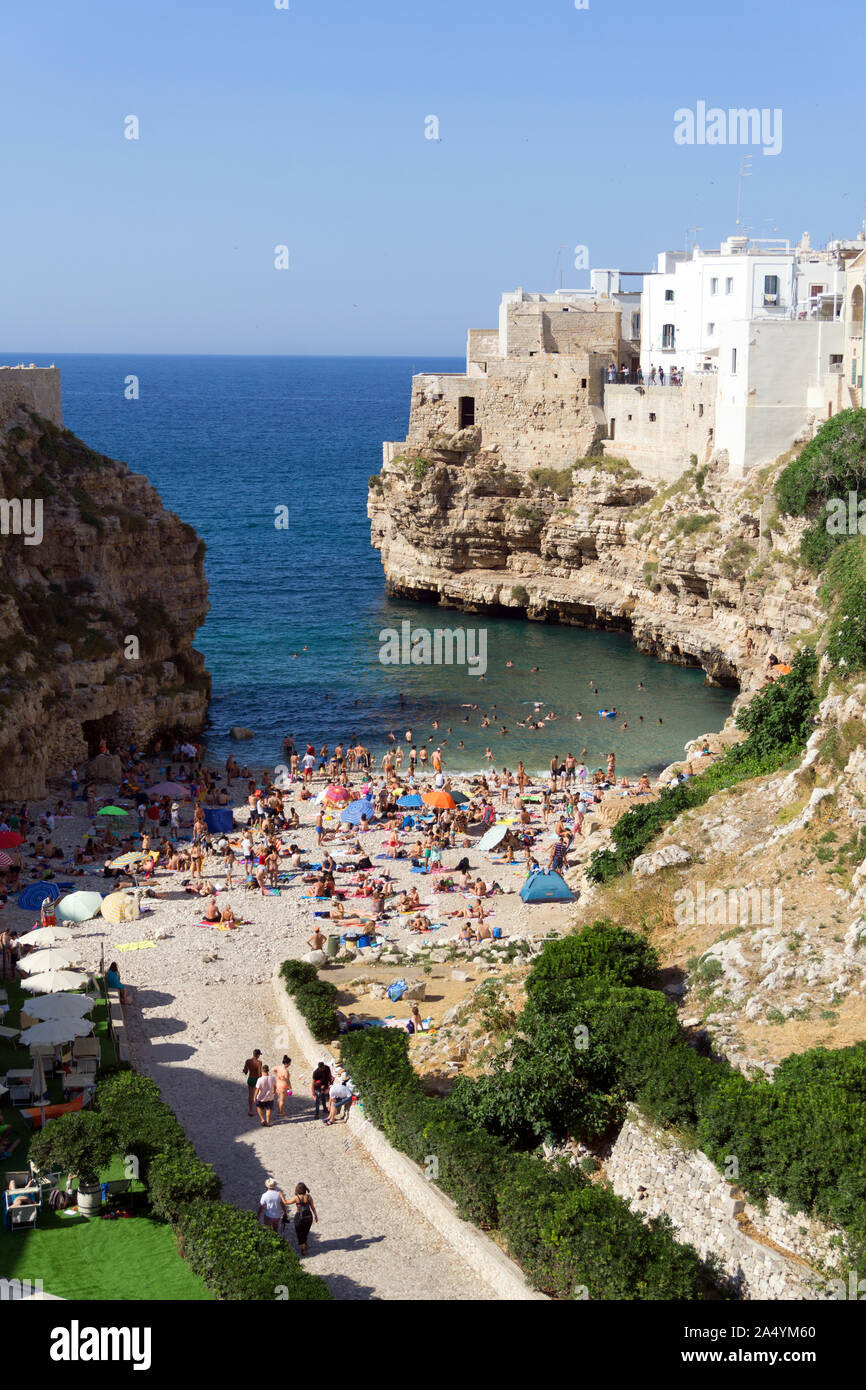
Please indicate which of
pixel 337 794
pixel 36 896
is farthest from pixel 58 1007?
pixel 337 794

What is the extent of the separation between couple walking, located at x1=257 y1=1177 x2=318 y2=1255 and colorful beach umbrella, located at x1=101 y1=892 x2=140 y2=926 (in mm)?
13033

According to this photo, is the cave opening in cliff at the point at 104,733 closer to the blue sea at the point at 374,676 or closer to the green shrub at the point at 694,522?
the blue sea at the point at 374,676

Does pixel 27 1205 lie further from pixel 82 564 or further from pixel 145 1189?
pixel 82 564

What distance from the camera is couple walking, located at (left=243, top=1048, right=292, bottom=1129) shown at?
2180 centimetres

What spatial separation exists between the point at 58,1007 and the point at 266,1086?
3.84m

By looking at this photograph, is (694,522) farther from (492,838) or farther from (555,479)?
(492,838)

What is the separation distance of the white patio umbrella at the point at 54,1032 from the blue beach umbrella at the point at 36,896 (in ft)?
28.1

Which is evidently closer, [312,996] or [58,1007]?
[58,1007]

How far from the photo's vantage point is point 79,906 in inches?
1182

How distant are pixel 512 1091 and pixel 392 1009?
6252 millimetres

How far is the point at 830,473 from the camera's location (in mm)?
46875

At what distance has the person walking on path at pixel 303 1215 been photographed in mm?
18000

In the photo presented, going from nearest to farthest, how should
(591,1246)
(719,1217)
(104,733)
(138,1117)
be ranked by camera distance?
(591,1246), (719,1217), (138,1117), (104,733)

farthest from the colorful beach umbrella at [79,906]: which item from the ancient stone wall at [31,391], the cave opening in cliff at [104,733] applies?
the ancient stone wall at [31,391]
